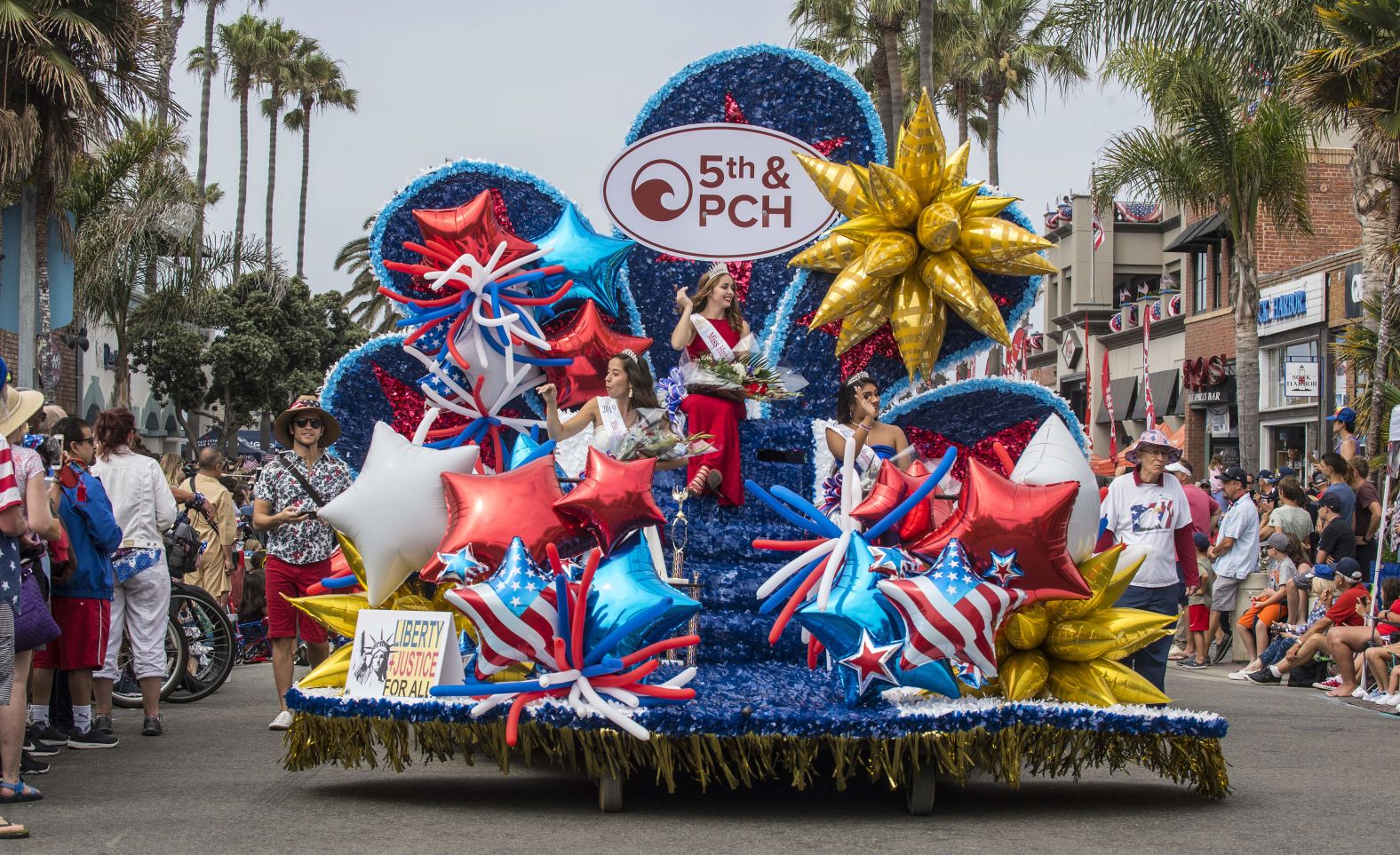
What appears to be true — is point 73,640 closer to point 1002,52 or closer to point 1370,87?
point 1370,87

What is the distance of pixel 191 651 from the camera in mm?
10367

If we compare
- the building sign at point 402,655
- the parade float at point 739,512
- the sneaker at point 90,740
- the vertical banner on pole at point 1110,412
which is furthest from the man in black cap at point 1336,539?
the sneaker at point 90,740

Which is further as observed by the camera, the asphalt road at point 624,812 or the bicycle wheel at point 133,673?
the bicycle wheel at point 133,673

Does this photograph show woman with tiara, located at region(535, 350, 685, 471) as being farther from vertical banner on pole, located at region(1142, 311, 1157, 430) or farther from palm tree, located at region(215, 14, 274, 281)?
palm tree, located at region(215, 14, 274, 281)

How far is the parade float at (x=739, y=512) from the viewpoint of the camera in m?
6.06

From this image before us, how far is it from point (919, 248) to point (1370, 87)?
370 inches

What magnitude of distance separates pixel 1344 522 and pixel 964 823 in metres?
7.33

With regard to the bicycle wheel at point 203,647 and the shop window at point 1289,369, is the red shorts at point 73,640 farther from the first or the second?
the shop window at point 1289,369

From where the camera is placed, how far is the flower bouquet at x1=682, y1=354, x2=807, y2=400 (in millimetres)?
7895

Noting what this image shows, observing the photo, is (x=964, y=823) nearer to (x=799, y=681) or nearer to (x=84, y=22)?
(x=799, y=681)

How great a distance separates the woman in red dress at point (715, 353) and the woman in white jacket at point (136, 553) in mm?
2922

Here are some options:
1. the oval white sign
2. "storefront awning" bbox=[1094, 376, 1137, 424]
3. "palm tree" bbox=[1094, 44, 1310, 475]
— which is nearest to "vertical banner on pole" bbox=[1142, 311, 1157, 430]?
"palm tree" bbox=[1094, 44, 1310, 475]

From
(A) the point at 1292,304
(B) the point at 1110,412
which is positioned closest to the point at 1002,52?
(A) the point at 1292,304

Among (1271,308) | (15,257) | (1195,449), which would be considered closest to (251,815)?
(15,257)
